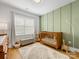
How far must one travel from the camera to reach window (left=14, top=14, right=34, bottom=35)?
544 centimetres

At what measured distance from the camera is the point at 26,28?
6086 mm

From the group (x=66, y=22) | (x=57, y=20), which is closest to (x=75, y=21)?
(x=66, y=22)

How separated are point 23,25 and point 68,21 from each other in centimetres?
305

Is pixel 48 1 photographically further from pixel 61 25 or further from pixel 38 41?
pixel 38 41

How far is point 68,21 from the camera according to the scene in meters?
4.30

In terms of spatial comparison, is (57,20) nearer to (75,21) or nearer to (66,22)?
(66,22)

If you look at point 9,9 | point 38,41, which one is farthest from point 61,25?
point 9,9

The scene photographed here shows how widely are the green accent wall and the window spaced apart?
1614mm

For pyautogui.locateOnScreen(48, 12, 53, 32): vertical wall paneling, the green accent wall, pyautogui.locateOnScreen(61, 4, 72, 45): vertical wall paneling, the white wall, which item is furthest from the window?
pyautogui.locateOnScreen(61, 4, 72, 45): vertical wall paneling

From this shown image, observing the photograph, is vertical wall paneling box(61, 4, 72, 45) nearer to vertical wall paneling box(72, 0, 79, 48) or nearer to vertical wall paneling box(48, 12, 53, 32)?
vertical wall paneling box(72, 0, 79, 48)

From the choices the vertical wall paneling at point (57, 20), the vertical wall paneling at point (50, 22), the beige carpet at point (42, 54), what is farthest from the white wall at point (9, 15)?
the vertical wall paneling at point (57, 20)

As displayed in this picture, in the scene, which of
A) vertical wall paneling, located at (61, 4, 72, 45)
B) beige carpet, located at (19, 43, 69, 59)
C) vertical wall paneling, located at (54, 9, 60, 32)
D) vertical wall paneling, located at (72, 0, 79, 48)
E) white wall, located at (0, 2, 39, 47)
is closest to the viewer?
beige carpet, located at (19, 43, 69, 59)

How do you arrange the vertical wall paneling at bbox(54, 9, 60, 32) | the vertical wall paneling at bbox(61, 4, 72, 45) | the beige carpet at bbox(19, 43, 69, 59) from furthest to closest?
the vertical wall paneling at bbox(54, 9, 60, 32)
the vertical wall paneling at bbox(61, 4, 72, 45)
the beige carpet at bbox(19, 43, 69, 59)

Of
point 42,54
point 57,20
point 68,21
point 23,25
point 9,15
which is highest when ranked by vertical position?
point 9,15
